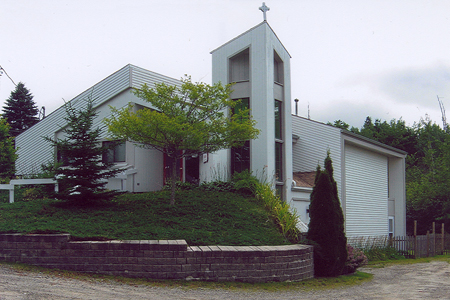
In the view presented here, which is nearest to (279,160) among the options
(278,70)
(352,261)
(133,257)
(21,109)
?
(278,70)

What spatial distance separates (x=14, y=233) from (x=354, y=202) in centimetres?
1657

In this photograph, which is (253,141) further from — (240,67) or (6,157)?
(6,157)

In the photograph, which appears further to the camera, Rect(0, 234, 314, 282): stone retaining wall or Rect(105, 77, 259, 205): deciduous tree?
Rect(105, 77, 259, 205): deciduous tree

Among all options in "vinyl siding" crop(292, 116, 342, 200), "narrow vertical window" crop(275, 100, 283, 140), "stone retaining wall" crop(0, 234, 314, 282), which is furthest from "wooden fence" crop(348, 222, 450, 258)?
"stone retaining wall" crop(0, 234, 314, 282)

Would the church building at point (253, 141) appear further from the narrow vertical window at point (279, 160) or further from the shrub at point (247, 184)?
the shrub at point (247, 184)

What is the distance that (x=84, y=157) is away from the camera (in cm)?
1164

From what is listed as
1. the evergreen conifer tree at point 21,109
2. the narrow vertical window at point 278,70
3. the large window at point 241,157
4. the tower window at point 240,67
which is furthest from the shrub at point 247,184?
the evergreen conifer tree at point 21,109

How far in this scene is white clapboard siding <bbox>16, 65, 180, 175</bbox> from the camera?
17656mm

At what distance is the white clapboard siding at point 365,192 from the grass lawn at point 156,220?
9.14m

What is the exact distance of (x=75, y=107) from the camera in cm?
1858

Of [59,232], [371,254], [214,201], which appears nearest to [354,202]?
[371,254]

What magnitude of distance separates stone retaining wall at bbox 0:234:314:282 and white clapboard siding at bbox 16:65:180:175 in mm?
9093

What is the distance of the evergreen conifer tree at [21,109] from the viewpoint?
150 ft

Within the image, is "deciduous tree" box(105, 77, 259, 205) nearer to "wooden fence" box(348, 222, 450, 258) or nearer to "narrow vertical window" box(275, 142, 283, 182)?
"narrow vertical window" box(275, 142, 283, 182)
